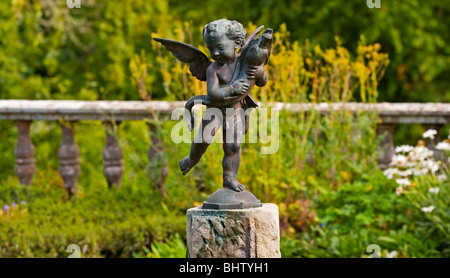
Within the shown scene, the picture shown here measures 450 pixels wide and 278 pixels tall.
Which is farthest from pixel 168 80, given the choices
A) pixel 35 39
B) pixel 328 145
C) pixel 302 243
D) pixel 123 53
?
pixel 123 53

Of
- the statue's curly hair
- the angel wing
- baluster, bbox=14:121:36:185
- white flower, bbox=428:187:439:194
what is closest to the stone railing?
baluster, bbox=14:121:36:185

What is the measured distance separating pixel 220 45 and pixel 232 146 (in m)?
0.59

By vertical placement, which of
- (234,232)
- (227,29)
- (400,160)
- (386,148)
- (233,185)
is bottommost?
(234,232)

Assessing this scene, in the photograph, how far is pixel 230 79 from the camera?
3473 mm

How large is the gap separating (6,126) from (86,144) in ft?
4.10

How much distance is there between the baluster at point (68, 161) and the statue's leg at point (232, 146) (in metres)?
2.93

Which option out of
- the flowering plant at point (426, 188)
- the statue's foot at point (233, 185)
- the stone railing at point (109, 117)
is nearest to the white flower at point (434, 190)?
the flowering plant at point (426, 188)

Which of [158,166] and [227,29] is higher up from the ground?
[227,29]

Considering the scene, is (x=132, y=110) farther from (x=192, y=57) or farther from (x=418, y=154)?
(x=418, y=154)

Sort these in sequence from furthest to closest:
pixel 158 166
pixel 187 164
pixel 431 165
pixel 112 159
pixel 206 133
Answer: pixel 112 159, pixel 158 166, pixel 431 165, pixel 187 164, pixel 206 133

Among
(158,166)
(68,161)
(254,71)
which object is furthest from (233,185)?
(68,161)

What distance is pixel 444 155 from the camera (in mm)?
5875

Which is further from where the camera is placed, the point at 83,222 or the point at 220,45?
the point at 83,222
